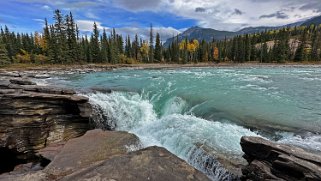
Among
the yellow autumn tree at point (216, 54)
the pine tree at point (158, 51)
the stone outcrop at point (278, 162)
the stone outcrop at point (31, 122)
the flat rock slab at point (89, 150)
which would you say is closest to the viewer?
the stone outcrop at point (278, 162)

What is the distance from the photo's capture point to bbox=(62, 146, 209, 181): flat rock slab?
297 inches

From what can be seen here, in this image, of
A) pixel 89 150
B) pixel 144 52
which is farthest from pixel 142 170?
pixel 144 52

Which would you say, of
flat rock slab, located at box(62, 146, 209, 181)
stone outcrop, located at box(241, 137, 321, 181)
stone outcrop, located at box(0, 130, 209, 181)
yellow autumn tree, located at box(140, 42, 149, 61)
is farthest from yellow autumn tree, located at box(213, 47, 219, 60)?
flat rock slab, located at box(62, 146, 209, 181)

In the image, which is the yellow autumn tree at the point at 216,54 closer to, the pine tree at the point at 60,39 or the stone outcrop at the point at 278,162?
the pine tree at the point at 60,39

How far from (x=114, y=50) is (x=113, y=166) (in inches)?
3137

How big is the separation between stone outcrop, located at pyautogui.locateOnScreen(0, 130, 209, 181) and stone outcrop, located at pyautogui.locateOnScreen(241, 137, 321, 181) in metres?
2.07

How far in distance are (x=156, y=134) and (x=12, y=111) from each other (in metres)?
8.97

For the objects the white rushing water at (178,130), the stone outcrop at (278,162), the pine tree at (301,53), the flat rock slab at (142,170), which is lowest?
the white rushing water at (178,130)

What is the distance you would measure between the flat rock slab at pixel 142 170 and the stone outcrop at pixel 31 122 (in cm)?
675

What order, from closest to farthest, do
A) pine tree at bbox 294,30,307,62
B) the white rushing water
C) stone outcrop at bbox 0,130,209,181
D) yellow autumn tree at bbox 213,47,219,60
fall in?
stone outcrop at bbox 0,130,209,181, the white rushing water, pine tree at bbox 294,30,307,62, yellow autumn tree at bbox 213,47,219,60

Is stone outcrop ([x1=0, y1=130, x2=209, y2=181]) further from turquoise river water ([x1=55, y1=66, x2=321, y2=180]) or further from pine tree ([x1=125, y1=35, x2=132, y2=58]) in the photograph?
pine tree ([x1=125, y1=35, x2=132, y2=58])

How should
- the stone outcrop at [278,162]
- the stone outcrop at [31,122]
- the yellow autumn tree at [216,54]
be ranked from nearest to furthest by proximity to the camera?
the stone outcrop at [278,162] < the stone outcrop at [31,122] < the yellow autumn tree at [216,54]

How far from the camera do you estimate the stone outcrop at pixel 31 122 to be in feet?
41.5

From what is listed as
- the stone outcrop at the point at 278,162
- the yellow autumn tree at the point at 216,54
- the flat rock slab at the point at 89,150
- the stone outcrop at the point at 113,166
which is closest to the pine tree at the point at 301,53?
the yellow autumn tree at the point at 216,54
